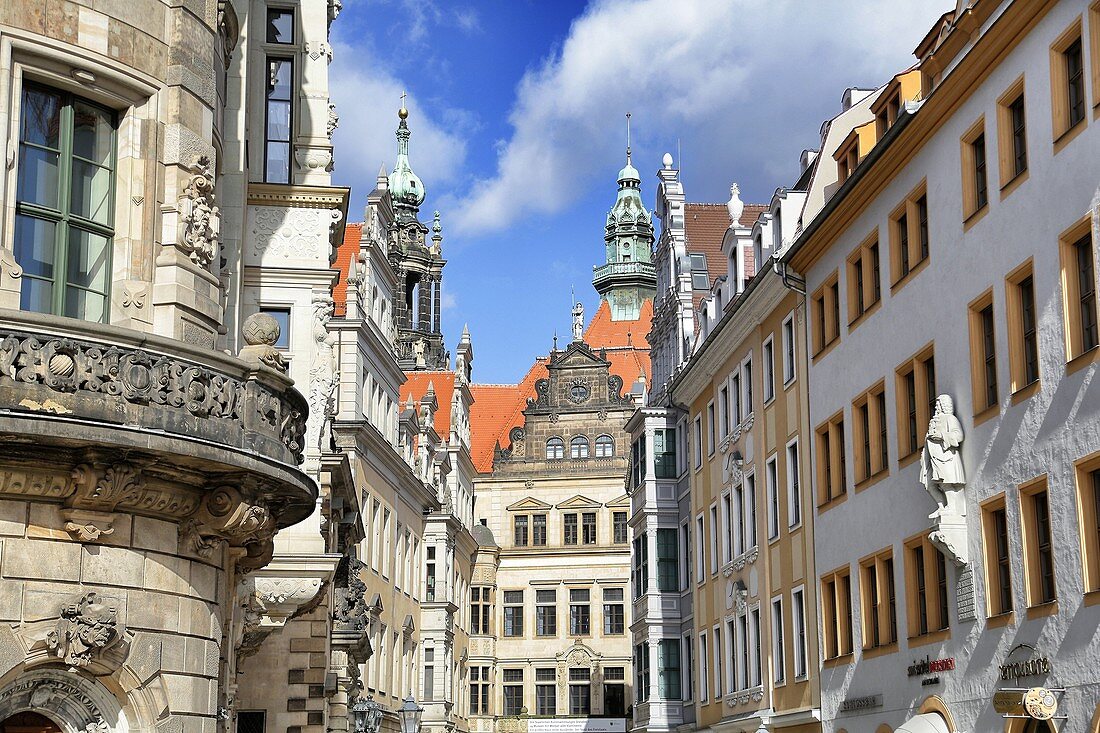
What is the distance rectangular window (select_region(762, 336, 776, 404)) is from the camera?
33969mm

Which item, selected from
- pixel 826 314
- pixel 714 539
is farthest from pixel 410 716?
pixel 826 314

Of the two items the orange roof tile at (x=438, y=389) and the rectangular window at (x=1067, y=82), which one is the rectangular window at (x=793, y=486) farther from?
the orange roof tile at (x=438, y=389)

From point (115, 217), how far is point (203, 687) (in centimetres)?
455

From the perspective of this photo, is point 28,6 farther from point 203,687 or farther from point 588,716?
point 588,716

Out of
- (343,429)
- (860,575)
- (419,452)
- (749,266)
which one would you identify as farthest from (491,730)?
(860,575)

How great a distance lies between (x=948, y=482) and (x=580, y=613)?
5494cm

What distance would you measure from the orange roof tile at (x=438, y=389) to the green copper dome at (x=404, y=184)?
12314mm

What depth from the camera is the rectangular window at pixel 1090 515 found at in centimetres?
1784

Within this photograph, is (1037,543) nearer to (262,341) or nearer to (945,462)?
(945,462)

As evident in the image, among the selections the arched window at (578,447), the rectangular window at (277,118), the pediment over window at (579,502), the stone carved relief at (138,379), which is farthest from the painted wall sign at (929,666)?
the arched window at (578,447)

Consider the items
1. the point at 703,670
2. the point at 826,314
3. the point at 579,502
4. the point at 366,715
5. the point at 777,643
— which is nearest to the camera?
the point at 826,314

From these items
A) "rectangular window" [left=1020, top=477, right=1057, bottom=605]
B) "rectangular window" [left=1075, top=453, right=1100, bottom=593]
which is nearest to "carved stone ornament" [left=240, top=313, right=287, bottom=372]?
"rectangular window" [left=1075, top=453, right=1100, bottom=593]

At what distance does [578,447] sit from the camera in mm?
75625

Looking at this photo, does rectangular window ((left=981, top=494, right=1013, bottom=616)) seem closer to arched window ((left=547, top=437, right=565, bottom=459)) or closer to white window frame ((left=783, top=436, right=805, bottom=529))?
white window frame ((left=783, top=436, right=805, bottom=529))
